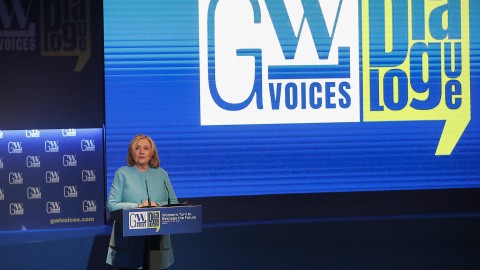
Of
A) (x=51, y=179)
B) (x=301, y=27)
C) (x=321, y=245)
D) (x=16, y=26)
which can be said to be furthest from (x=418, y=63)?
(x=16, y=26)

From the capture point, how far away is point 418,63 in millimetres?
5199

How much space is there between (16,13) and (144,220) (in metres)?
2.49

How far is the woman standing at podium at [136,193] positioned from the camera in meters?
3.54

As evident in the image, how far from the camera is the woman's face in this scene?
3539 millimetres

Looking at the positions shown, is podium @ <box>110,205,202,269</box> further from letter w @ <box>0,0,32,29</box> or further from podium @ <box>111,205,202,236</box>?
letter w @ <box>0,0,32,29</box>

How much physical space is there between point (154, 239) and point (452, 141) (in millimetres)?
3050

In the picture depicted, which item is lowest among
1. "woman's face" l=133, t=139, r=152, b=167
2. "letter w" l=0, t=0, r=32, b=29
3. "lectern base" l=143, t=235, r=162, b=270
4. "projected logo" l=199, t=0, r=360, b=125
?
"lectern base" l=143, t=235, r=162, b=270

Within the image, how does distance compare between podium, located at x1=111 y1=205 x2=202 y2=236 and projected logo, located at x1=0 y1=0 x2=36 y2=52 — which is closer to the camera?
Result: podium, located at x1=111 y1=205 x2=202 y2=236

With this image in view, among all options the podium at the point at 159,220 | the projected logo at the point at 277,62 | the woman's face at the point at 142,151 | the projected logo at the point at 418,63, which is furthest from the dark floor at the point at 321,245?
the podium at the point at 159,220

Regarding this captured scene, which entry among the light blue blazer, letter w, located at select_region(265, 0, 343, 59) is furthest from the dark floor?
letter w, located at select_region(265, 0, 343, 59)

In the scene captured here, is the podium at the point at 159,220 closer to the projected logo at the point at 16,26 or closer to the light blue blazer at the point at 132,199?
the light blue blazer at the point at 132,199

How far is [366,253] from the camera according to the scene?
5141 mm

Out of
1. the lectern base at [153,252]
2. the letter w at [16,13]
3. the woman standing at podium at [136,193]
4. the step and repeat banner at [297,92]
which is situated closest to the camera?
the lectern base at [153,252]

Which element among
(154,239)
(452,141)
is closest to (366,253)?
(452,141)
